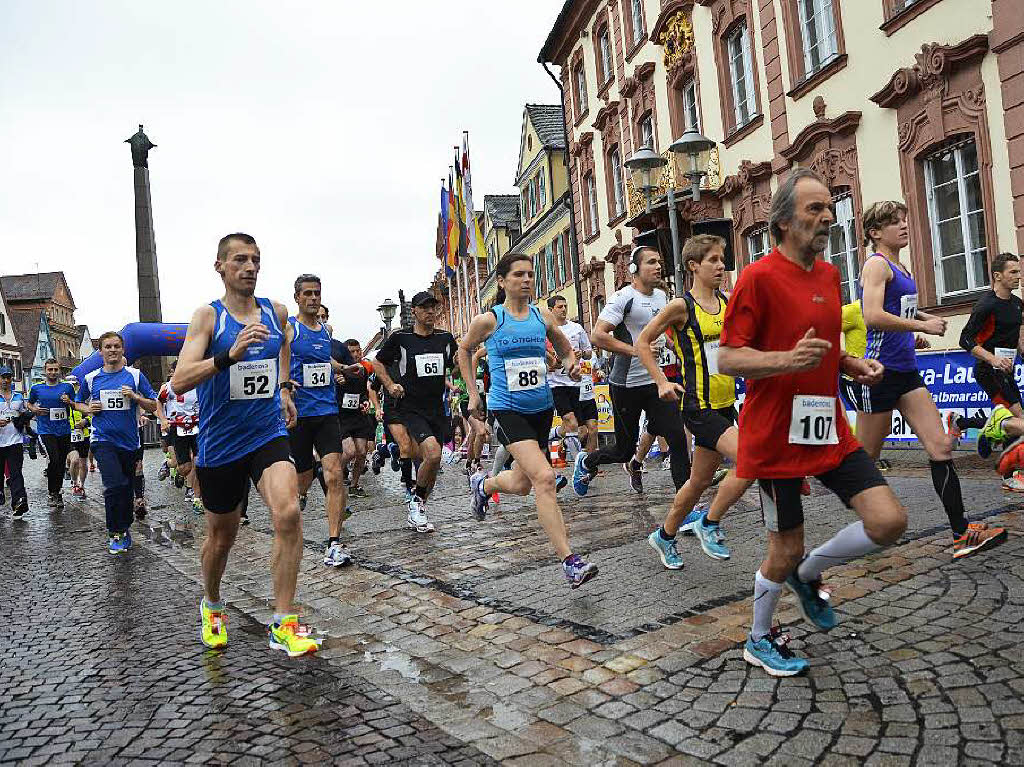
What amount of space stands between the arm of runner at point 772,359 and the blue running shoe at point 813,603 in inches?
34.3

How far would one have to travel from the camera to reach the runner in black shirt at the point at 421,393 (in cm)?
824

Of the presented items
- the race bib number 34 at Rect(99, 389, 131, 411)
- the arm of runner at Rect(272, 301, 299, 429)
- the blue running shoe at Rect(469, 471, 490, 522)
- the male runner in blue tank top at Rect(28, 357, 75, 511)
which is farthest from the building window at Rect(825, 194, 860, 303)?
the male runner in blue tank top at Rect(28, 357, 75, 511)

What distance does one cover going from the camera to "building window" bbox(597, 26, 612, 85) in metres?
26.9

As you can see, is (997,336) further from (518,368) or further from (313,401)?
(313,401)

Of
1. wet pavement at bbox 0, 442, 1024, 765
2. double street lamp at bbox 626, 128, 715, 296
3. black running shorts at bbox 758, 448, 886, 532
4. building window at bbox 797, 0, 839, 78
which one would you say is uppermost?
building window at bbox 797, 0, 839, 78

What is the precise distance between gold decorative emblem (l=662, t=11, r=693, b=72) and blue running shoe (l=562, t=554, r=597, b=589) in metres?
17.9

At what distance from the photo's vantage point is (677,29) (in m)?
20.9

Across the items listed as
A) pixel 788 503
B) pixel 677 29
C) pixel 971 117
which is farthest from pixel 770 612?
pixel 677 29

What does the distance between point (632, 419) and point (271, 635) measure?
3407 millimetres

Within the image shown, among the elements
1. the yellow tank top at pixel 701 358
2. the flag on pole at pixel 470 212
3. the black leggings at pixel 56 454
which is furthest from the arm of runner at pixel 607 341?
the flag on pole at pixel 470 212

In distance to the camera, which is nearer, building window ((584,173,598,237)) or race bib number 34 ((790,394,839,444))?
race bib number 34 ((790,394,839,444))

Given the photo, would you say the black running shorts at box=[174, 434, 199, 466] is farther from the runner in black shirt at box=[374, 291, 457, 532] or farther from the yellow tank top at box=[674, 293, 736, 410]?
the yellow tank top at box=[674, 293, 736, 410]

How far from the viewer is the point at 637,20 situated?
2403cm

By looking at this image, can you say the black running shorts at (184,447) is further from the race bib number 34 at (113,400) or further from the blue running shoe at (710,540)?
the blue running shoe at (710,540)
